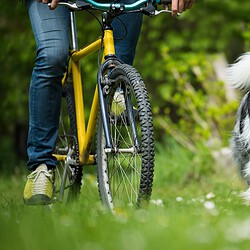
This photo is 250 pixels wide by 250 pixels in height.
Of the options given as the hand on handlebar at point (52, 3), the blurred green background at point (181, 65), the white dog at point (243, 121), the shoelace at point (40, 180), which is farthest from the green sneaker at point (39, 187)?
the blurred green background at point (181, 65)

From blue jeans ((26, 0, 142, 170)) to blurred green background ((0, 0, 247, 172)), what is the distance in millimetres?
Answer: 2927

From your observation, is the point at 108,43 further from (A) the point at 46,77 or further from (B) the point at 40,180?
(B) the point at 40,180

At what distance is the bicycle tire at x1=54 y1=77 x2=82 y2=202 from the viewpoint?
4195mm

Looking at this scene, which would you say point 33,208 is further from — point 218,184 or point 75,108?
point 218,184

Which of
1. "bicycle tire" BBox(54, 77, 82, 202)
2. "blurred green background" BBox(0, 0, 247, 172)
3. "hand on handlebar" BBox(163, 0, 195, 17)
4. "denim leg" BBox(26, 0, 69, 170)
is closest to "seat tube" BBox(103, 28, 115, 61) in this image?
"denim leg" BBox(26, 0, 69, 170)

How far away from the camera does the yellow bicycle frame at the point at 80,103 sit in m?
3.71

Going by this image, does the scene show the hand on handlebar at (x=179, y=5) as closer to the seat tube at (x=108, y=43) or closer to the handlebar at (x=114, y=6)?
the handlebar at (x=114, y=6)

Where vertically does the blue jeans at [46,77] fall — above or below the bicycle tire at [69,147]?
above

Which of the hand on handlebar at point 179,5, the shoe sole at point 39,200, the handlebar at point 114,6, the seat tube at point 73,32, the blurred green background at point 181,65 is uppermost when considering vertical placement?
the handlebar at point 114,6

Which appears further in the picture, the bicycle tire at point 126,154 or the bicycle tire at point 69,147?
the bicycle tire at point 69,147

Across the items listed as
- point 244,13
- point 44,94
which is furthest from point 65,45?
point 244,13

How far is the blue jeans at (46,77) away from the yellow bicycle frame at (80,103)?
0.16 m

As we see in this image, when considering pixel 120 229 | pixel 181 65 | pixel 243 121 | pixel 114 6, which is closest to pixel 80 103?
pixel 114 6

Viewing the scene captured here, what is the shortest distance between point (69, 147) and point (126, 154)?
84cm
